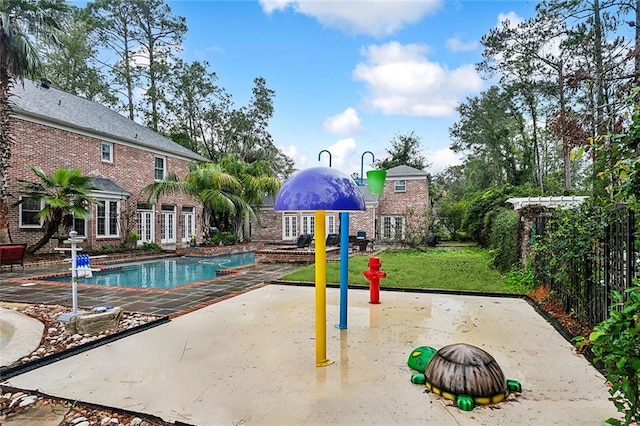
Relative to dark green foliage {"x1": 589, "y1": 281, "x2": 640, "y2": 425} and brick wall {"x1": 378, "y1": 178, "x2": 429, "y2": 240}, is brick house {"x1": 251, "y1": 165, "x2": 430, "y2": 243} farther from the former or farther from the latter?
dark green foliage {"x1": 589, "y1": 281, "x2": 640, "y2": 425}

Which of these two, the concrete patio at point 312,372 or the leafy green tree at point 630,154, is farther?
the concrete patio at point 312,372

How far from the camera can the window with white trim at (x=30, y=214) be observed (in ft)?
47.2

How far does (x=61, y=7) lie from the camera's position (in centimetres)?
1373

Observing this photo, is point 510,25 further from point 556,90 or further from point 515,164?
point 515,164

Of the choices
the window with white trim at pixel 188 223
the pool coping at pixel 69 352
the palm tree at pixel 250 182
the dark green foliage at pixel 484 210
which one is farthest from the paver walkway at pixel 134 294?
the dark green foliage at pixel 484 210

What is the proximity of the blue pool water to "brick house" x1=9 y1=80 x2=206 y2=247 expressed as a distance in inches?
141

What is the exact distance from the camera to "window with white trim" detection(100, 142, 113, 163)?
18156mm

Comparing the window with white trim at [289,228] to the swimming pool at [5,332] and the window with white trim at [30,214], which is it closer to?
the window with white trim at [30,214]

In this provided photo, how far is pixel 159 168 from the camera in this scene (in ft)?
71.5

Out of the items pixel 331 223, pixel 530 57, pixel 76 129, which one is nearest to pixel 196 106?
pixel 76 129

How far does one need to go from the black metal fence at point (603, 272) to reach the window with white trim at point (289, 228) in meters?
21.6

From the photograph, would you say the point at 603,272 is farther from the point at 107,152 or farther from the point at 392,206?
the point at 392,206

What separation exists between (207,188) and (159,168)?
376 centimetres

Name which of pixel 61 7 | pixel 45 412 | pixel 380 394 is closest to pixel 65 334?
pixel 45 412
